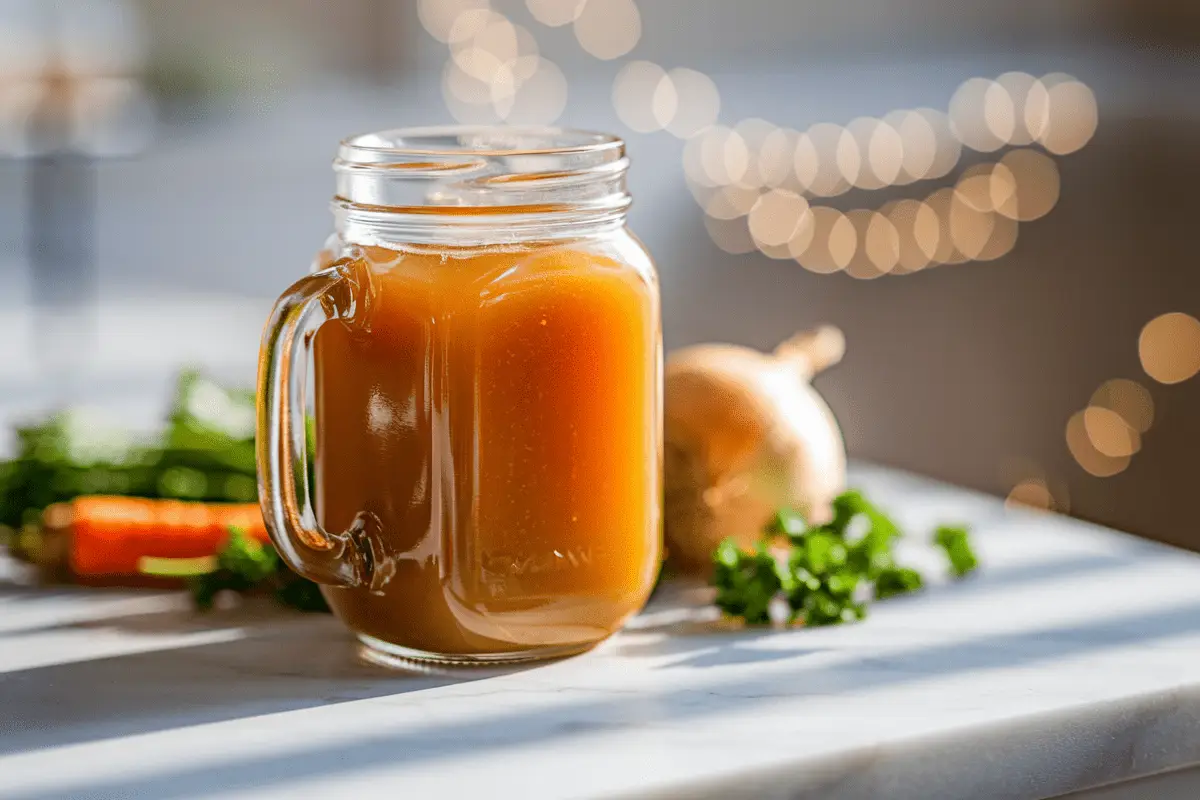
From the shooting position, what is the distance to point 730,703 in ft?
2.50

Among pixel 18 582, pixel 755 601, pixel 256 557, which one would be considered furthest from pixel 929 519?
pixel 18 582

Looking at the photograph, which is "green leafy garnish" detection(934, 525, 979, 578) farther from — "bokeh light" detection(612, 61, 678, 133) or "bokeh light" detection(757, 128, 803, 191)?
"bokeh light" detection(612, 61, 678, 133)

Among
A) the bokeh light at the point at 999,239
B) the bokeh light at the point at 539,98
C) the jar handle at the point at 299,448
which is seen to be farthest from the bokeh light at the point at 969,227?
the jar handle at the point at 299,448

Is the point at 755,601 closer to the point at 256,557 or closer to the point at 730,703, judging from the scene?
the point at 730,703

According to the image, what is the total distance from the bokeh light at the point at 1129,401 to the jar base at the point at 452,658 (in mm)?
2194

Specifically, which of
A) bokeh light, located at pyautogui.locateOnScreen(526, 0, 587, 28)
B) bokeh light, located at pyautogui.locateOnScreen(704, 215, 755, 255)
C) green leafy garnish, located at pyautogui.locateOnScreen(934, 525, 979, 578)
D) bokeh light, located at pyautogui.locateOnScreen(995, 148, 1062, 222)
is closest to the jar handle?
green leafy garnish, located at pyautogui.locateOnScreen(934, 525, 979, 578)

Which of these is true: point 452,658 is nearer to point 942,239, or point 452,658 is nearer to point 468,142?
point 468,142

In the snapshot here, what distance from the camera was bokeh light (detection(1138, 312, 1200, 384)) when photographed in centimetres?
266

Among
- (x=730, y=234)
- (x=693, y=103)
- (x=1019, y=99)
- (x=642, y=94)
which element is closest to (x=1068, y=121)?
(x=1019, y=99)

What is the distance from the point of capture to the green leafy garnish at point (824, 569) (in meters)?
0.92

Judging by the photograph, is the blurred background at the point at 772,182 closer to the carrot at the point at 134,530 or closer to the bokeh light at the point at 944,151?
the bokeh light at the point at 944,151

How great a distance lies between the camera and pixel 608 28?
12.8ft

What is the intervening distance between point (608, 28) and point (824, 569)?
3.18m

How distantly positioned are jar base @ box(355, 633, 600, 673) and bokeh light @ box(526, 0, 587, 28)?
3.21m
